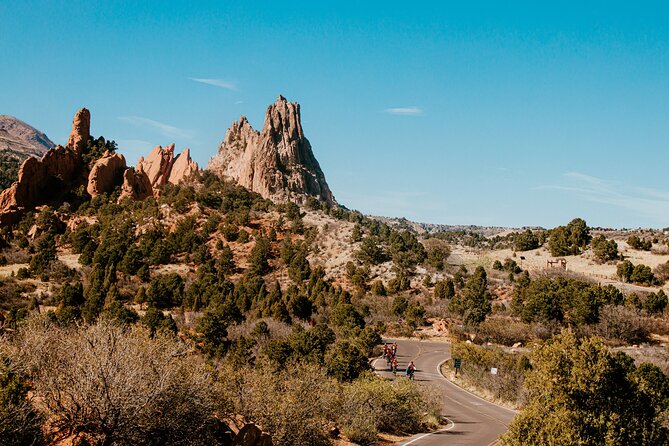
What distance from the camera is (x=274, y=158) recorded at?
105 metres

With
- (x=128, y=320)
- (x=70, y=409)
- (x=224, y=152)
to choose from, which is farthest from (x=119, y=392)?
(x=224, y=152)

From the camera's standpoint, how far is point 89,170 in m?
88.9

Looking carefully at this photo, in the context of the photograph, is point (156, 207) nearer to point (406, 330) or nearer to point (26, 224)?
point (26, 224)

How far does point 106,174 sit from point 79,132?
36.9ft

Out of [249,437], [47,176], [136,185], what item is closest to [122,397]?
[249,437]

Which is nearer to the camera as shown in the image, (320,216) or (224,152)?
(320,216)

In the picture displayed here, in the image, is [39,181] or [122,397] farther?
[39,181]

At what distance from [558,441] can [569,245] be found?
71.2 metres

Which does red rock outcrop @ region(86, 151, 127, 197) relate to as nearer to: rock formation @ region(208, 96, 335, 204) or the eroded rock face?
the eroded rock face

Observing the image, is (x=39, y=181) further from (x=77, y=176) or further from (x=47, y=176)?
(x=77, y=176)

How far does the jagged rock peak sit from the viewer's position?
9056 centimetres

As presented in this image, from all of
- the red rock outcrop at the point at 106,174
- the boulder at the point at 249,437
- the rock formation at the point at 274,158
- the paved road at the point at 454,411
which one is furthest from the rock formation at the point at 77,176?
the boulder at the point at 249,437

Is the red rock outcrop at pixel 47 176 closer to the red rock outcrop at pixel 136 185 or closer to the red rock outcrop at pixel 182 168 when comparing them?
the red rock outcrop at pixel 136 185

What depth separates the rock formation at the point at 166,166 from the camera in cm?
9600
